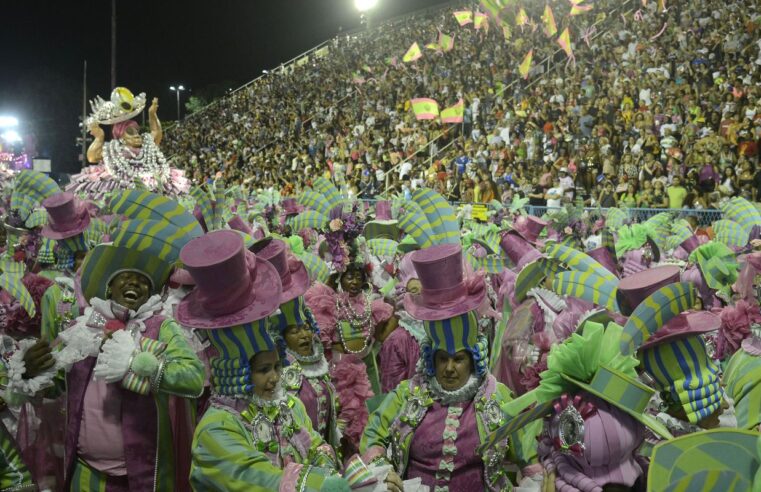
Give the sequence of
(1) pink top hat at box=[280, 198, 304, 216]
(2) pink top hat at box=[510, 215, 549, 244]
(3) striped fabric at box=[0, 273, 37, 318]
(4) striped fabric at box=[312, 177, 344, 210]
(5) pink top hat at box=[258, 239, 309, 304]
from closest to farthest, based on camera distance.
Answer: (5) pink top hat at box=[258, 239, 309, 304]
(3) striped fabric at box=[0, 273, 37, 318]
(2) pink top hat at box=[510, 215, 549, 244]
(4) striped fabric at box=[312, 177, 344, 210]
(1) pink top hat at box=[280, 198, 304, 216]

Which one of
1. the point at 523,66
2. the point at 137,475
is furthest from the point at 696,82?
the point at 137,475

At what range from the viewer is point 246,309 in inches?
116

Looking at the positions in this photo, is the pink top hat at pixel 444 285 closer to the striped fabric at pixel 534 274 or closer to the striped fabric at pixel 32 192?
the striped fabric at pixel 534 274

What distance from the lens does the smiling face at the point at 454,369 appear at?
3.38 meters

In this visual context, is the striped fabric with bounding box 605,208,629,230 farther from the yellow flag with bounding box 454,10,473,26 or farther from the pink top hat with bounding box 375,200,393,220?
the yellow flag with bounding box 454,10,473,26

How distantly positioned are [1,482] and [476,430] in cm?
197

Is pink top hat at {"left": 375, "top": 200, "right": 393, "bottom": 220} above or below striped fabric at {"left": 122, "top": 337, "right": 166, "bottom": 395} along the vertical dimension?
above

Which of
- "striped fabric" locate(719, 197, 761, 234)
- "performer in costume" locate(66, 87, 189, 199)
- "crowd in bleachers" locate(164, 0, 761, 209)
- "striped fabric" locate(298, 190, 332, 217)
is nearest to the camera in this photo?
"striped fabric" locate(719, 197, 761, 234)

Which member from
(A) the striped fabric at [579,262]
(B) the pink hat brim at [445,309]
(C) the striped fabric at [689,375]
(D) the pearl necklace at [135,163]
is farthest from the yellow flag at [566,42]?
(C) the striped fabric at [689,375]

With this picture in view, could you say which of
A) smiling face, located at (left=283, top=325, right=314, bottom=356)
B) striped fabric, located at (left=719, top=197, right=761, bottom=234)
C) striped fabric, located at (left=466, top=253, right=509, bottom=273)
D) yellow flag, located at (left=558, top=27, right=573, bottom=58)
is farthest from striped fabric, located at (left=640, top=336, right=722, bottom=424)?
yellow flag, located at (left=558, top=27, right=573, bottom=58)

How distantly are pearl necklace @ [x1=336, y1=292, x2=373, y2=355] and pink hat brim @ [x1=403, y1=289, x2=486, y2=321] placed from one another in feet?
5.72

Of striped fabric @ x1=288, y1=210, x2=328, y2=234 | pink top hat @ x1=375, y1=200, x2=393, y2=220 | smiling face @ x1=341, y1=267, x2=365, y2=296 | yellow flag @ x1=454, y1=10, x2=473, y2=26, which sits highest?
yellow flag @ x1=454, y1=10, x2=473, y2=26

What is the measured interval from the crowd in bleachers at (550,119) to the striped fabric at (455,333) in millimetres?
6001

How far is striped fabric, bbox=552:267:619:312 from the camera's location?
3.99m
